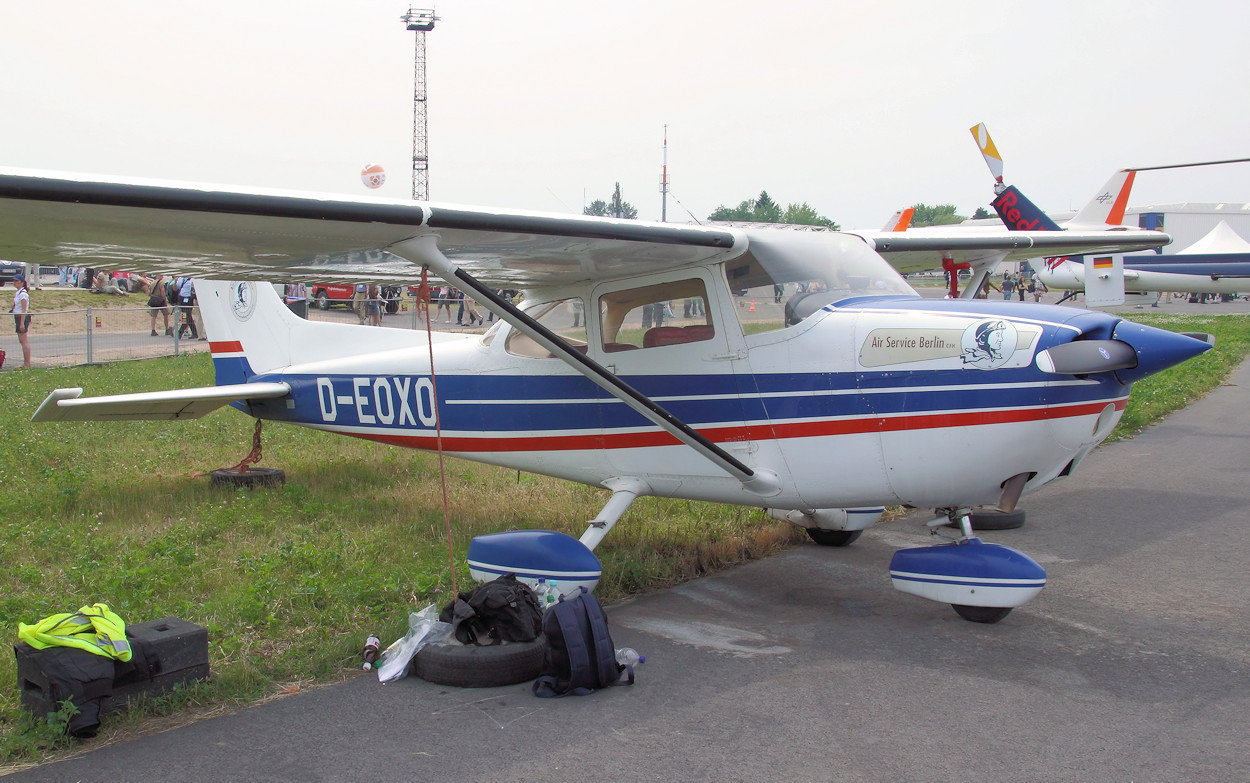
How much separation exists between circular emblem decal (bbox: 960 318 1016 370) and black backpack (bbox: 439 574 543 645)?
2.53 meters

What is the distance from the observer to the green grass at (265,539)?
14.8 ft

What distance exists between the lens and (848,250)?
541 cm

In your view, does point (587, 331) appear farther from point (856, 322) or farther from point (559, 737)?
point (559, 737)

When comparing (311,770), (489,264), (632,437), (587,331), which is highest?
(489,264)

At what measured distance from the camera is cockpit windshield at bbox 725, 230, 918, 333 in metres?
5.20

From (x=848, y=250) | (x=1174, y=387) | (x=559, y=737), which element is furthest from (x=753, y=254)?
(x=1174, y=387)

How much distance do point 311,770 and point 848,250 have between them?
3.93 m

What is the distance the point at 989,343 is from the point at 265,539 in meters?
4.90

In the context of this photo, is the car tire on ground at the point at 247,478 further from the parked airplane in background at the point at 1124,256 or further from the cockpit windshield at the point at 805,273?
the parked airplane in background at the point at 1124,256

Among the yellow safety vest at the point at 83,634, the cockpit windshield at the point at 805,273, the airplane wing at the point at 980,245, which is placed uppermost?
the airplane wing at the point at 980,245

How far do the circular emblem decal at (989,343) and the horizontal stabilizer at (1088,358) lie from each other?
0.57 feet

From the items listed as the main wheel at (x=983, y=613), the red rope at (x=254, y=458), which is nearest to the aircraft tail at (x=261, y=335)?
the red rope at (x=254, y=458)

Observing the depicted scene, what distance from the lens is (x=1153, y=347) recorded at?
4.40 metres

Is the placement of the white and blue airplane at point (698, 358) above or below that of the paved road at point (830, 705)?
above
